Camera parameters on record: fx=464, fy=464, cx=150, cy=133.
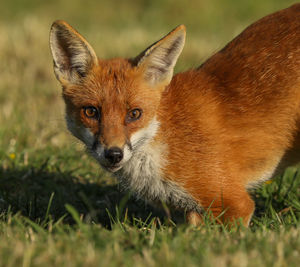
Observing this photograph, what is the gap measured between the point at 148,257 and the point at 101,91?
1886mm

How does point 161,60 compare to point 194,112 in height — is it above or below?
above

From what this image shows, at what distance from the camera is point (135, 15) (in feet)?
60.0

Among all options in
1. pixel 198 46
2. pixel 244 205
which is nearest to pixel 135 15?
pixel 198 46

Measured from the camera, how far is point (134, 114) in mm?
4328

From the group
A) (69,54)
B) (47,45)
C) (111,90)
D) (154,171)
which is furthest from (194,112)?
(47,45)

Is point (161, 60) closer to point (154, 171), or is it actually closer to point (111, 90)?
point (111, 90)

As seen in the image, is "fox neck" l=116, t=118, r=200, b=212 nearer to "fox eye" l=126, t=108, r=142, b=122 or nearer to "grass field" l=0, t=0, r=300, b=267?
"fox eye" l=126, t=108, r=142, b=122

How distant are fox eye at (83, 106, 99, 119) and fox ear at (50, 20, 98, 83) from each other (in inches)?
18.7

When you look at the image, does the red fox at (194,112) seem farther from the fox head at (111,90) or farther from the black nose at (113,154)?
the black nose at (113,154)

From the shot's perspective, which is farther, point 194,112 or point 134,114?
point 194,112

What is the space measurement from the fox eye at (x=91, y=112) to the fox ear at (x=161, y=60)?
0.65m

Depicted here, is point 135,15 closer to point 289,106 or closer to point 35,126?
point 35,126

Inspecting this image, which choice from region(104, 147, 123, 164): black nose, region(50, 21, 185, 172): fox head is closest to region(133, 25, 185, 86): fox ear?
region(50, 21, 185, 172): fox head

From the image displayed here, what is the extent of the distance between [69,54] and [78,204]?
1.87 metres
